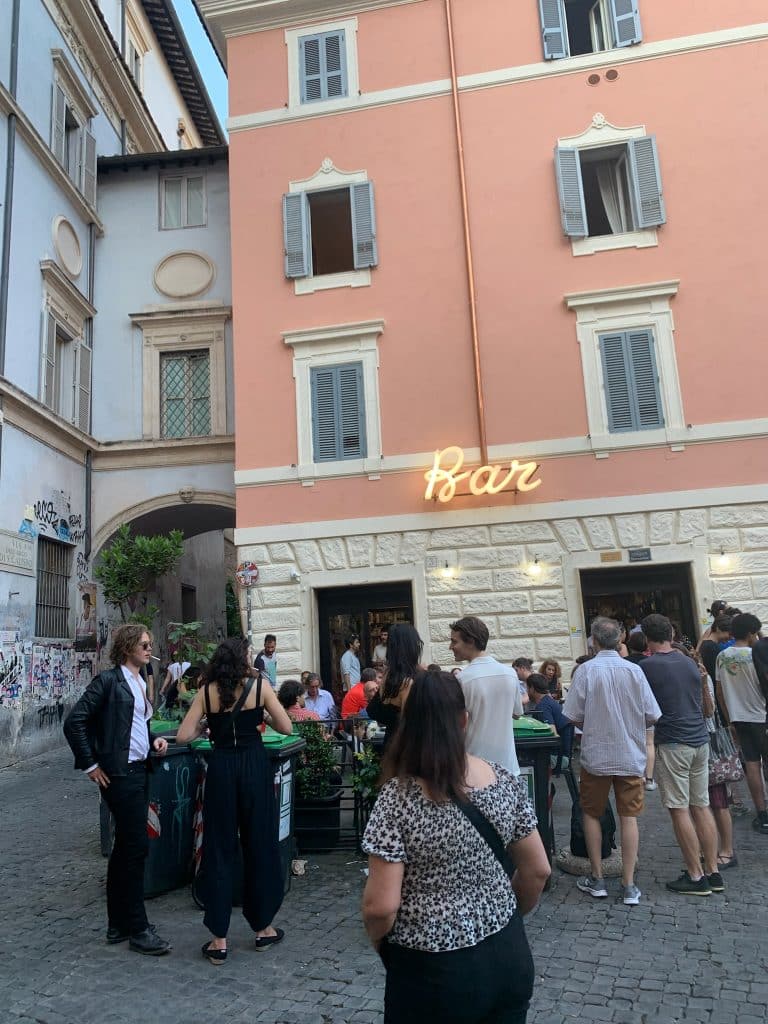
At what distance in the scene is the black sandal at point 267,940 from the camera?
4734 millimetres

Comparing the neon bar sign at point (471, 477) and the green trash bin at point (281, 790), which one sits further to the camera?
the neon bar sign at point (471, 477)

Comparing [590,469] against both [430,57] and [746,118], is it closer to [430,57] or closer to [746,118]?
[746,118]

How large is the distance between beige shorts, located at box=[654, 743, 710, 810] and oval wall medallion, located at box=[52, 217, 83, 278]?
14.0 m

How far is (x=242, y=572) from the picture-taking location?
13406 mm

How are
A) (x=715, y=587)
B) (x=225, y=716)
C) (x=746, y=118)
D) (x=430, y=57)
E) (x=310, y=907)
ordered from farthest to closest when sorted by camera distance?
(x=430, y=57), (x=746, y=118), (x=715, y=587), (x=310, y=907), (x=225, y=716)

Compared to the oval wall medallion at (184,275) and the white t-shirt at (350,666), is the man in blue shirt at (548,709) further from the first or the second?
the oval wall medallion at (184,275)

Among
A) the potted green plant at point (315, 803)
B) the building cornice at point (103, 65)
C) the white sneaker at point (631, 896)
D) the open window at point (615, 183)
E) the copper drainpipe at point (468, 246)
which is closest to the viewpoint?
the white sneaker at point (631, 896)

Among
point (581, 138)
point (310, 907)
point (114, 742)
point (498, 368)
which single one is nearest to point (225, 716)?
point (114, 742)

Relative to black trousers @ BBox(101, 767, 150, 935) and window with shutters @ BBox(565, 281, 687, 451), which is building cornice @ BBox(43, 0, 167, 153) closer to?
window with shutters @ BBox(565, 281, 687, 451)

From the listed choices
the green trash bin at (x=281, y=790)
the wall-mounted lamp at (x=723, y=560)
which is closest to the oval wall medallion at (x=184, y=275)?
the wall-mounted lamp at (x=723, y=560)

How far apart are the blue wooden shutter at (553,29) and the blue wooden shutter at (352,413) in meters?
6.41

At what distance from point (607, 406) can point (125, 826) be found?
1036cm

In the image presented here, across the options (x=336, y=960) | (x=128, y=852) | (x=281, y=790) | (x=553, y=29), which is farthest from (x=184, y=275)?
(x=336, y=960)

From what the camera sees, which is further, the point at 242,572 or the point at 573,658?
the point at 242,572
